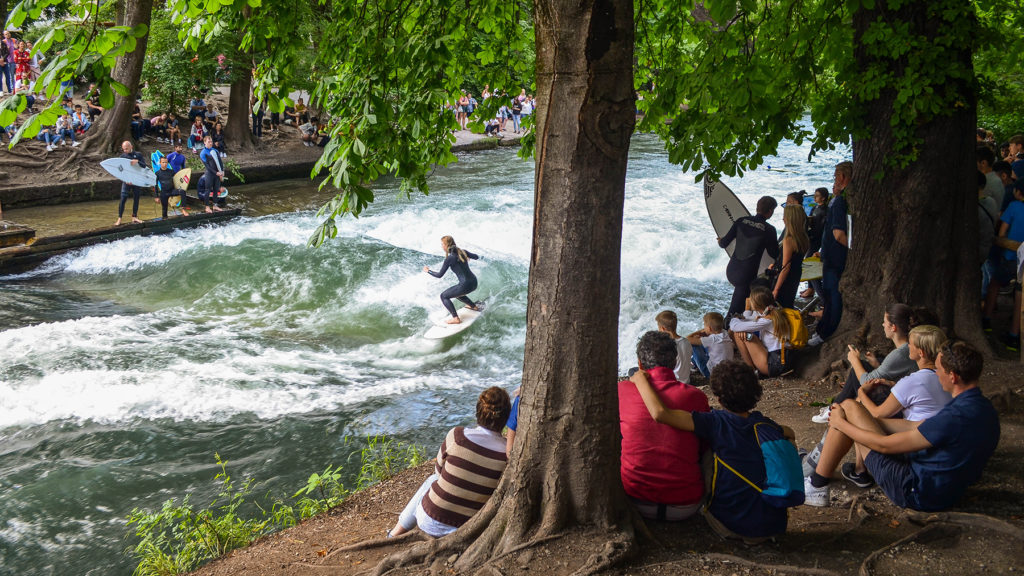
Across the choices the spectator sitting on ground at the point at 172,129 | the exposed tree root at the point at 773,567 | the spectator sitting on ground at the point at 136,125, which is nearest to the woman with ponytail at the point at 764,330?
the exposed tree root at the point at 773,567

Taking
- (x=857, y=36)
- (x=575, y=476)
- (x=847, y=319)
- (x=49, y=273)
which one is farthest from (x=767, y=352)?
(x=49, y=273)

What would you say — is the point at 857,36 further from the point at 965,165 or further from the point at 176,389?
the point at 176,389

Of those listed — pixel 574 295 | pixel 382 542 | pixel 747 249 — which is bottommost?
pixel 382 542

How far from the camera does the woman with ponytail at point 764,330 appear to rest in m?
7.76

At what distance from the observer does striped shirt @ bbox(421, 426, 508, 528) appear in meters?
4.51

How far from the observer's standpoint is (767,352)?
Answer: 7855 millimetres

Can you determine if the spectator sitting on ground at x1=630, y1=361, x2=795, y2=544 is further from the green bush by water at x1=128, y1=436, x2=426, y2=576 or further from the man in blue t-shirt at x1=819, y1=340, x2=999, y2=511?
the green bush by water at x1=128, y1=436, x2=426, y2=576

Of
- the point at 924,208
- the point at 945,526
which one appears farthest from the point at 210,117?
the point at 945,526

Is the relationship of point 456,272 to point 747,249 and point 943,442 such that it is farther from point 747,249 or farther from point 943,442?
point 943,442

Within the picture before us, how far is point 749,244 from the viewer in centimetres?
866

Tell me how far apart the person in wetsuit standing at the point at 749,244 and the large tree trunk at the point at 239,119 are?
20.3m

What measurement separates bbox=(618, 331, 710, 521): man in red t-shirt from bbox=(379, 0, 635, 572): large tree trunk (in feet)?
0.61

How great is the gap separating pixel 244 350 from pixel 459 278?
328 cm

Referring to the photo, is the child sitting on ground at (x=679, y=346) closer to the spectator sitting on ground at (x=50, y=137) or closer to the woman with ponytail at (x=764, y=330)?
the woman with ponytail at (x=764, y=330)
